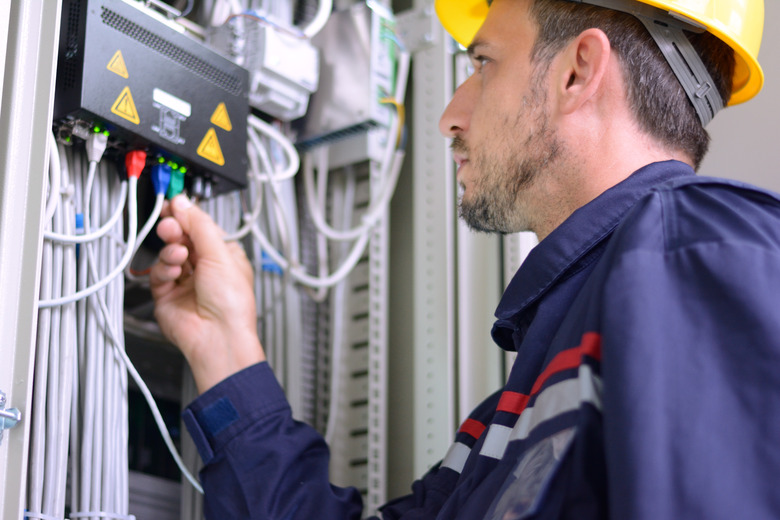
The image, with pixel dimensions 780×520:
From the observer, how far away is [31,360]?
2.91ft

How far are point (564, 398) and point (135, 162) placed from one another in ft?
2.42

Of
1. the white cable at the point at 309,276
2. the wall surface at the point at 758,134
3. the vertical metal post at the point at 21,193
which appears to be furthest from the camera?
the white cable at the point at 309,276

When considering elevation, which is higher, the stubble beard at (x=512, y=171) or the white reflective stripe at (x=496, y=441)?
the stubble beard at (x=512, y=171)

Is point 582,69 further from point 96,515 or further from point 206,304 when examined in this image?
point 96,515

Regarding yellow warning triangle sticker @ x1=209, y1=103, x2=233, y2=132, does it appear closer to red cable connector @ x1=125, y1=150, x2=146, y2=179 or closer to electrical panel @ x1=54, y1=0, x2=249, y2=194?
electrical panel @ x1=54, y1=0, x2=249, y2=194


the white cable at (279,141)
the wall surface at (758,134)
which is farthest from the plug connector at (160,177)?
the wall surface at (758,134)

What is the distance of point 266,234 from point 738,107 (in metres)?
0.87

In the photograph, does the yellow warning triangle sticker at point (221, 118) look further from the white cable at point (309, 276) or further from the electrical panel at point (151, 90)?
the white cable at point (309, 276)

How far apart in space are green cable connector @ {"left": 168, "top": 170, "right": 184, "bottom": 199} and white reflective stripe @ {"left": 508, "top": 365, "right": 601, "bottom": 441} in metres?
0.68

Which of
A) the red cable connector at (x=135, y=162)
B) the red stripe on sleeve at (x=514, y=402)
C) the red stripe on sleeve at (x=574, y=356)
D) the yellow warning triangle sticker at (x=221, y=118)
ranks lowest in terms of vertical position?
the red stripe on sleeve at (x=514, y=402)

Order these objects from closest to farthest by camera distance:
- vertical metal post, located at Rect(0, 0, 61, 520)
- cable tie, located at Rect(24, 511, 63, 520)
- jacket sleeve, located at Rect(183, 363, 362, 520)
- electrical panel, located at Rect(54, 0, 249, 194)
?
1. vertical metal post, located at Rect(0, 0, 61, 520)
2. cable tie, located at Rect(24, 511, 63, 520)
3. electrical panel, located at Rect(54, 0, 249, 194)
4. jacket sleeve, located at Rect(183, 363, 362, 520)

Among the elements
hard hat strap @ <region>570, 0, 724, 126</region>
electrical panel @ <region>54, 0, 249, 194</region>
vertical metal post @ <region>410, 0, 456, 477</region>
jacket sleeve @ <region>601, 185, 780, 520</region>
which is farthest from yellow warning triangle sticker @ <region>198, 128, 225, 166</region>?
jacket sleeve @ <region>601, 185, 780, 520</region>

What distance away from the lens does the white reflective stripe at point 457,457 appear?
118 centimetres

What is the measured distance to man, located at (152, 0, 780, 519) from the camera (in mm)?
650
